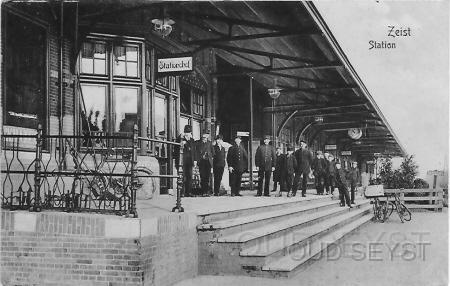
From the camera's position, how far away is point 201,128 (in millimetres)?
13797

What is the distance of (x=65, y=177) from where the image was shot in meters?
8.10

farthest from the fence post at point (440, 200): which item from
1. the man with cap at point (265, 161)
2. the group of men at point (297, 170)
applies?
the man with cap at point (265, 161)

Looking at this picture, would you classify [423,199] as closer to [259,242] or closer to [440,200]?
[440,200]

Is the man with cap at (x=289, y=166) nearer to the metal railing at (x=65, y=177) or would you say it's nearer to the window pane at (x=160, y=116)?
the window pane at (x=160, y=116)

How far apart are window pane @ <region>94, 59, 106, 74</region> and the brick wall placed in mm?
4080

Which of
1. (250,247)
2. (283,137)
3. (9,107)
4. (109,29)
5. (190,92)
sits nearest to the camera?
(250,247)

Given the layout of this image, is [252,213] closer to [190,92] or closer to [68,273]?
[68,273]

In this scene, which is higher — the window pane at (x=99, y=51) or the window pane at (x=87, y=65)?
the window pane at (x=99, y=51)

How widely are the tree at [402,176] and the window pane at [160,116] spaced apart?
516 inches

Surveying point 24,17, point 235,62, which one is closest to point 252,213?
point 24,17

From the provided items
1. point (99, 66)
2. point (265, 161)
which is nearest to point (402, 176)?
point (265, 161)

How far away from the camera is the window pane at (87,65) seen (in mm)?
9156

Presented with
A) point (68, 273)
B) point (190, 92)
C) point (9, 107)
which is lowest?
point (68, 273)

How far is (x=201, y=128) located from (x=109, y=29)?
500 cm
